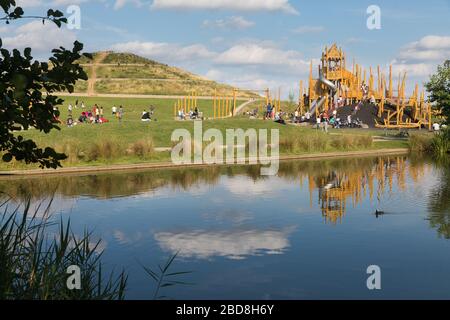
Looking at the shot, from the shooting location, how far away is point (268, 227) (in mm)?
14438

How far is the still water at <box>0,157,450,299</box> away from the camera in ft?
32.7

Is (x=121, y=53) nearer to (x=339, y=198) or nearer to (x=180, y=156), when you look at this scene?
(x=180, y=156)

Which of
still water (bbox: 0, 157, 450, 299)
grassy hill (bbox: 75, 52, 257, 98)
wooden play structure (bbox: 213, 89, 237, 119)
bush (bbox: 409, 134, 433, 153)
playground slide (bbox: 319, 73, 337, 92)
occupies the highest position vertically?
grassy hill (bbox: 75, 52, 257, 98)

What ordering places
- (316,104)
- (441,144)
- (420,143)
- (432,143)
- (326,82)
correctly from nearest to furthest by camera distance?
(441,144) < (432,143) < (420,143) < (326,82) < (316,104)

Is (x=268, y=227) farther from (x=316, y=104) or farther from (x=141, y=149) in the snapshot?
(x=316, y=104)

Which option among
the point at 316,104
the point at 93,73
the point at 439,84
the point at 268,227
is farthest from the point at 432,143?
the point at 93,73

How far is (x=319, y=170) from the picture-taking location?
88.2 feet

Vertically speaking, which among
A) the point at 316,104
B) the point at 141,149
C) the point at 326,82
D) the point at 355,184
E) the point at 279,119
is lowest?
the point at 355,184

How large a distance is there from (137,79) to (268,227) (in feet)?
309

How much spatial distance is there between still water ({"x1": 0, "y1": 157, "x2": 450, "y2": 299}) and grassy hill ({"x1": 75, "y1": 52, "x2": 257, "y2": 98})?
6467cm

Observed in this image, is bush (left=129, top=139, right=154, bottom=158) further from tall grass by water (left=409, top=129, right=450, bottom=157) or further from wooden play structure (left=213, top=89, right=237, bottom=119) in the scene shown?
wooden play structure (left=213, top=89, right=237, bottom=119)

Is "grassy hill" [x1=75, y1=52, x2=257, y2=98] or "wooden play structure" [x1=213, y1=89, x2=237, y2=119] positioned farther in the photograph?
"grassy hill" [x1=75, y1=52, x2=257, y2=98]

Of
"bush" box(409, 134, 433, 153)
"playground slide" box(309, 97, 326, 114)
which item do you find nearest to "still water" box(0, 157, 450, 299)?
"bush" box(409, 134, 433, 153)
